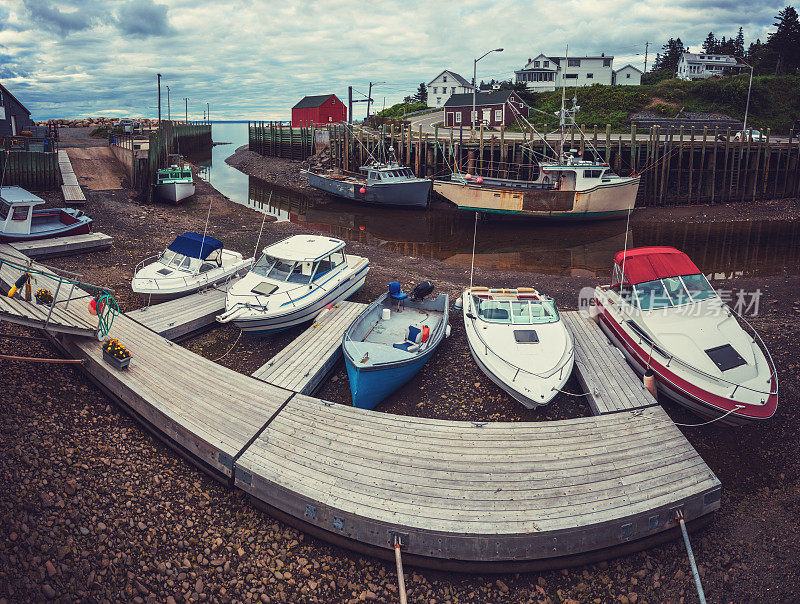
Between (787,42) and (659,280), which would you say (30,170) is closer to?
(659,280)

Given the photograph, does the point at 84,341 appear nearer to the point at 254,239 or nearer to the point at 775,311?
the point at 254,239

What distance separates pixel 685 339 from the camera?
10422 mm

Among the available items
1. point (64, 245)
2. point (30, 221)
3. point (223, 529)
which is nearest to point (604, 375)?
point (223, 529)

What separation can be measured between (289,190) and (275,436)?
34763mm

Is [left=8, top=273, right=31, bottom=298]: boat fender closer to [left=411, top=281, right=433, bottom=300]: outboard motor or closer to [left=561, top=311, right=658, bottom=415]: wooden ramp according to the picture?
[left=411, top=281, right=433, bottom=300]: outboard motor

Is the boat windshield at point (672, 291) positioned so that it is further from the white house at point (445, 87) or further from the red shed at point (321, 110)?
the white house at point (445, 87)

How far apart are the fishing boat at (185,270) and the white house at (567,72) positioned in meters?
59.8

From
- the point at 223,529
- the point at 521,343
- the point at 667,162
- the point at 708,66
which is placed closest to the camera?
the point at 223,529

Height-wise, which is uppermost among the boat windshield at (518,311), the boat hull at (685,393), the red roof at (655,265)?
the red roof at (655,265)

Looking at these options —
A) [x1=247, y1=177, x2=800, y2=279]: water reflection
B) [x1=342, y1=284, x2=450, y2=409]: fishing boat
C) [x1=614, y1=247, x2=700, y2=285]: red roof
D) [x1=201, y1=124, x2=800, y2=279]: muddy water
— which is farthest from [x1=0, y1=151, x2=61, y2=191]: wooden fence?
[x1=614, y1=247, x2=700, y2=285]: red roof

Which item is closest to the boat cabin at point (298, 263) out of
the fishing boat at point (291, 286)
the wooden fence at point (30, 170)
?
the fishing boat at point (291, 286)

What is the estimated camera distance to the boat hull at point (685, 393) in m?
9.14

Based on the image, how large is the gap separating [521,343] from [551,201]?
57.7 ft

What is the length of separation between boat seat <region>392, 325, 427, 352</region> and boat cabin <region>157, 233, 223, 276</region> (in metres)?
6.44
